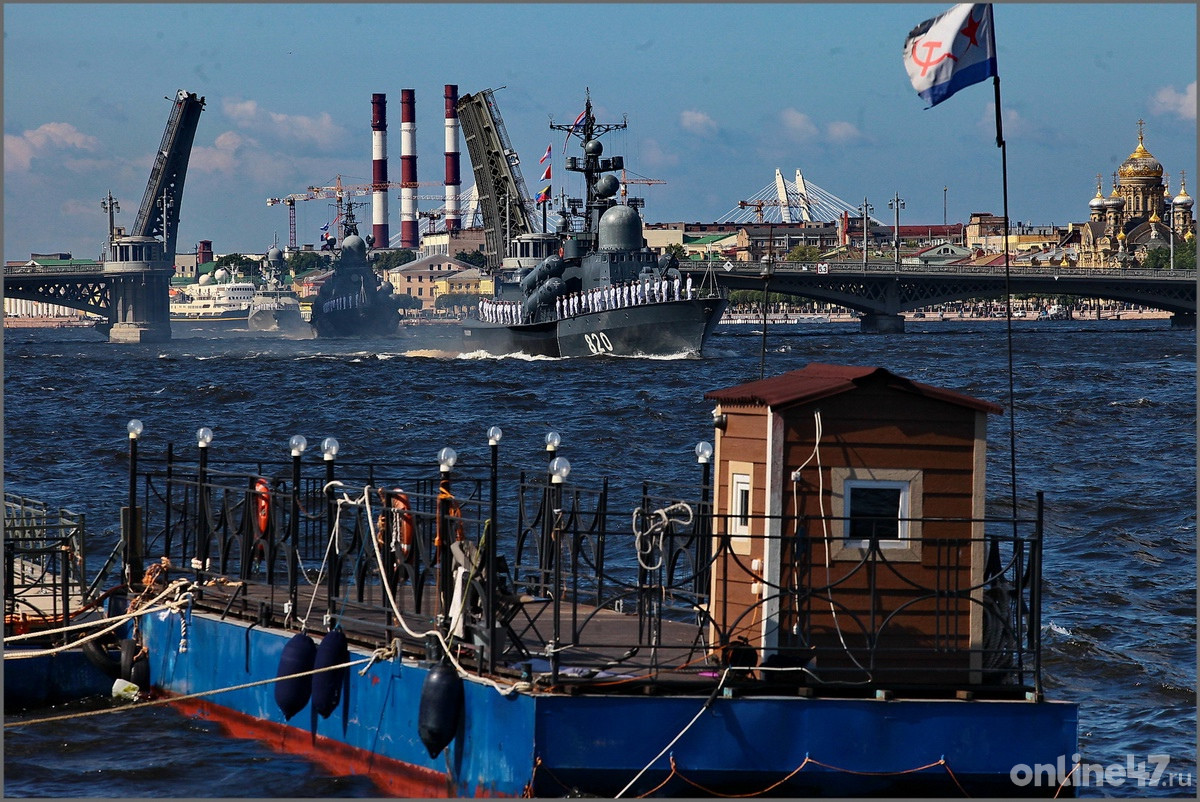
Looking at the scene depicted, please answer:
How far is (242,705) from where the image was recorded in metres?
11.9

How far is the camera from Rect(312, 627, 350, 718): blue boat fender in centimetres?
1069

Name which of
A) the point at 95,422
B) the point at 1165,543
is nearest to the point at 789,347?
the point at 95,422

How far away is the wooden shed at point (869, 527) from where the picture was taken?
31.9ft

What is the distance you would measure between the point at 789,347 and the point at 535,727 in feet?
269

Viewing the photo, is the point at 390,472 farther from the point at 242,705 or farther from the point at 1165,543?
the point at 242,705

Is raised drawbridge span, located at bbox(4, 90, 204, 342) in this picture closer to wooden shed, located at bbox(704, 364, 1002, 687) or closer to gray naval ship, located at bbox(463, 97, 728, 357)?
gray naval ship, located at bbox(463, 97, 728, 357)

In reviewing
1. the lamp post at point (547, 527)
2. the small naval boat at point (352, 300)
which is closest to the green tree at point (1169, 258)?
the small naval boat at point (352, 300)

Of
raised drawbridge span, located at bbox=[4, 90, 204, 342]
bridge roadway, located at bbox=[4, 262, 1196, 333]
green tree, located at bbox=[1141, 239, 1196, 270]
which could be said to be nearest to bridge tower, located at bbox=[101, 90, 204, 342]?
raised drawbridge span, located at bbox=[4, 90, 204, 342]

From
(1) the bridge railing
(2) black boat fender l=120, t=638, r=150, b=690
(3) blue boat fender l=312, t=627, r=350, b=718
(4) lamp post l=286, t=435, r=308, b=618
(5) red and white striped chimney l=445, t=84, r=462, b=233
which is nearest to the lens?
(3) blue boat fender l=312, t=627, r=350, b=718

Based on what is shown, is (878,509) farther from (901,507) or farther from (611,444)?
(611,444)

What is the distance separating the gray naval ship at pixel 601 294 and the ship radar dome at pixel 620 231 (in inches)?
1.7

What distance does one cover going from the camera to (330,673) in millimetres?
10703

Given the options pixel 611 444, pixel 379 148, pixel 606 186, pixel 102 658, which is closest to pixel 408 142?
pixel 379 148

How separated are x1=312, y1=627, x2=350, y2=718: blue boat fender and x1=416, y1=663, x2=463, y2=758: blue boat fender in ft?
3.51
